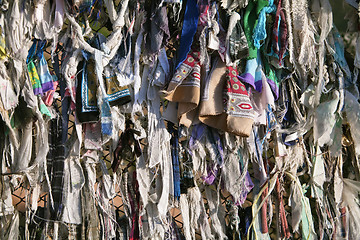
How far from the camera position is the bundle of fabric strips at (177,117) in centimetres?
187

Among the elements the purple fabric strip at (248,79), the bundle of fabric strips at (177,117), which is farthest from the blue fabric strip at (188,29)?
the purple fabric strip at (248,79)

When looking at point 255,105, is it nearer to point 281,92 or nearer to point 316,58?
point 281,92

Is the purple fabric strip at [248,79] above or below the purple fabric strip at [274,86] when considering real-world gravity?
above

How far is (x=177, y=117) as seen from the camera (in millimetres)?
2051

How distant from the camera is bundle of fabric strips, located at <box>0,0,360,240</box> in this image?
1.87 metres

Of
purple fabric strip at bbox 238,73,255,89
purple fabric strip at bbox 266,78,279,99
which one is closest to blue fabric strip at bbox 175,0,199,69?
purple fabric strip at bbox 238,73,255,89

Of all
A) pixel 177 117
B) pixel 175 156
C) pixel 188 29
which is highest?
pixel 188 29

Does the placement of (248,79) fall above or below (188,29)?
below

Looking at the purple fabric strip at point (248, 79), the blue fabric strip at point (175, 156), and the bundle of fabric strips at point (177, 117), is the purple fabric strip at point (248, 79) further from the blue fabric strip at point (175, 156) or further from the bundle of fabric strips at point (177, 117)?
the blue fabric strip at point (175, 156)

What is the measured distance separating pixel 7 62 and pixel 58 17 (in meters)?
0.26

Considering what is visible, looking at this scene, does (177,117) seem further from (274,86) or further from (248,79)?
(274,86)

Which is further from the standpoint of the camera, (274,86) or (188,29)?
(274,86)

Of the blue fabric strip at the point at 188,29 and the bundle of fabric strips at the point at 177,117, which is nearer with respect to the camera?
the bundle of fabric strips at the point at 177,117

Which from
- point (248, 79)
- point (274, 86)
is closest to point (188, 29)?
point (248, 79)
